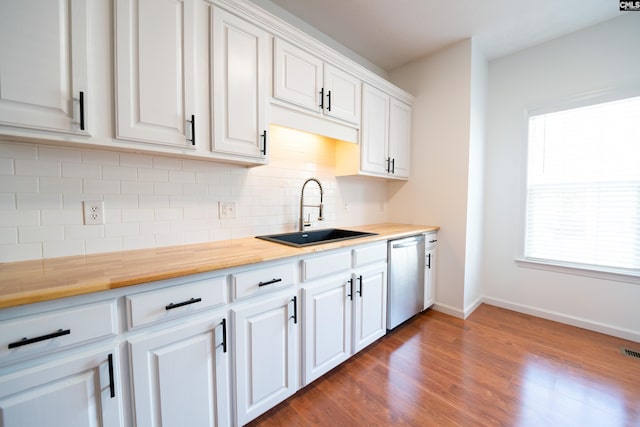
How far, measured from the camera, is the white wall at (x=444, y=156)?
261 cm

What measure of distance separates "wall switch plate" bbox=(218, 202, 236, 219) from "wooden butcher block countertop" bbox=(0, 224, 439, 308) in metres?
0.24

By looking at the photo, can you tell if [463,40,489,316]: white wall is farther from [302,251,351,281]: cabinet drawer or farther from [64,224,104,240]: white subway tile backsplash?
[64,224,104,240]: white subway tile backsplash

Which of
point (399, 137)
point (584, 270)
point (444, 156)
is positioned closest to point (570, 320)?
point (584, 270)

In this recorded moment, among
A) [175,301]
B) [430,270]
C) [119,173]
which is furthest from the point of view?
[430,270]

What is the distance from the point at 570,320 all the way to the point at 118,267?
3.80 metres

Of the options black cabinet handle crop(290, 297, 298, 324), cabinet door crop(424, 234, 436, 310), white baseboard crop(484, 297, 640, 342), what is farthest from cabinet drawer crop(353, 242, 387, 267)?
white baseboard crop(484, 297, 640, 342)

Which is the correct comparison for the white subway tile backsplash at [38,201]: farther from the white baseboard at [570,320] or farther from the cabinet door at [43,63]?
the white baseboard at [570,320]

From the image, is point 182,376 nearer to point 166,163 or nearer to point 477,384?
point 166,163

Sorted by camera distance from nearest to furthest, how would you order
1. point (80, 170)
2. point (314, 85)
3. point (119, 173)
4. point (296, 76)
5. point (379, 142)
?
point (80, 170) → point (119, 173) → point (296, 76) → point (314, 85) → point (379, 142)

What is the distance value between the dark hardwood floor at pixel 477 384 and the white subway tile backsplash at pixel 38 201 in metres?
1.57

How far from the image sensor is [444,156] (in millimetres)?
2736

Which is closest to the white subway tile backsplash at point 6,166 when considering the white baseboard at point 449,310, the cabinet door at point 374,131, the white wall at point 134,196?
the white wall at point 134,196

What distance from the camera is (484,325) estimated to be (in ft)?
8.24

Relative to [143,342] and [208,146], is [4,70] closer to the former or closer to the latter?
[208,146]
